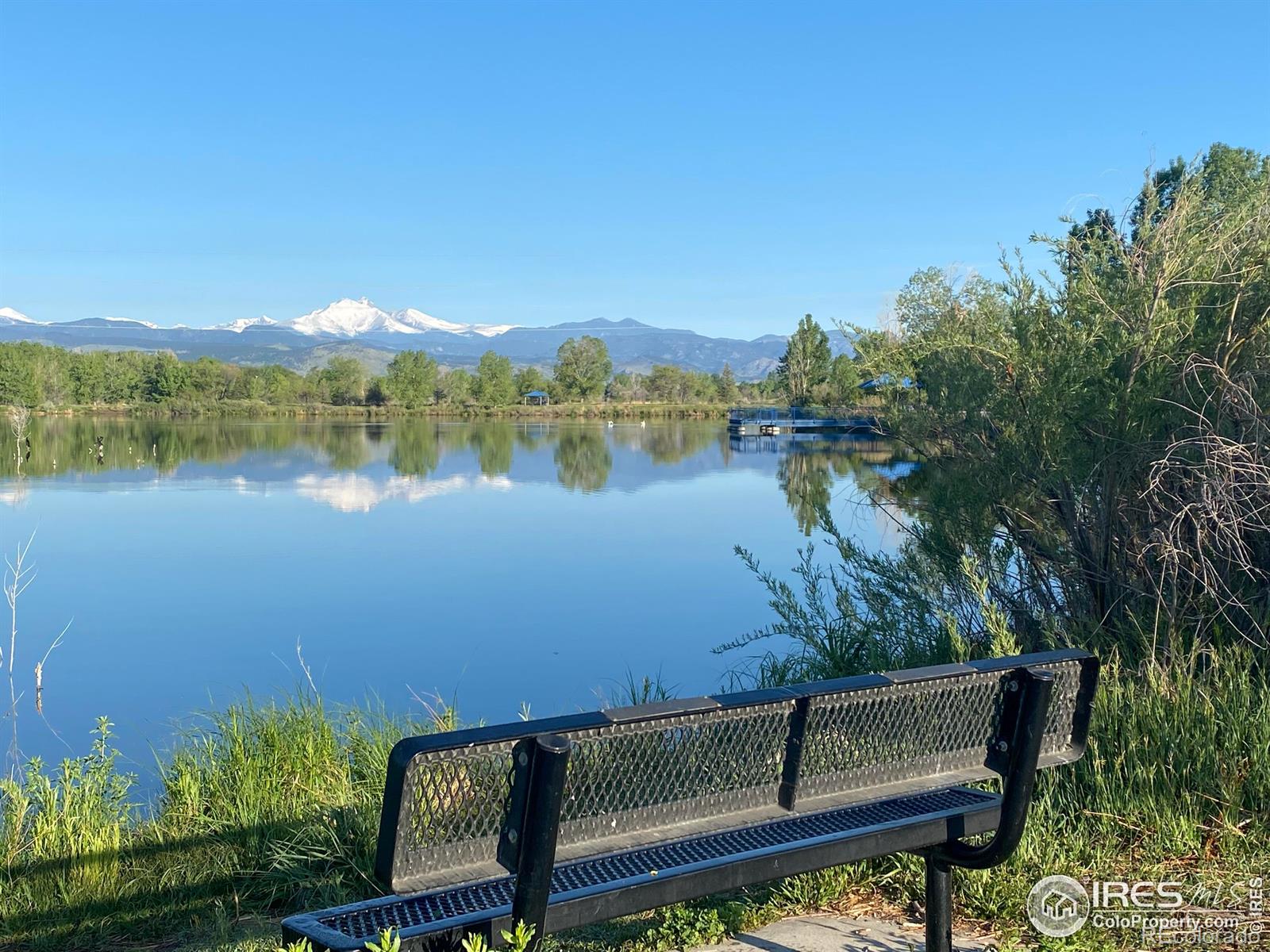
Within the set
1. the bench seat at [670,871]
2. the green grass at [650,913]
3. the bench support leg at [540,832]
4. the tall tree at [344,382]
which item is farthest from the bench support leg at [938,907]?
the tall tree at [344,382]

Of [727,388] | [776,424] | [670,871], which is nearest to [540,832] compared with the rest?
[670,871]

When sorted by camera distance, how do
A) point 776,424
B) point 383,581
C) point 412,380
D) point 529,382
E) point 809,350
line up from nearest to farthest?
1. point 383,581
2. point 776,424
3. point 809,350
4. point 412,380
5. point 529,382

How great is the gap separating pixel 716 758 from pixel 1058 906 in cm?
147

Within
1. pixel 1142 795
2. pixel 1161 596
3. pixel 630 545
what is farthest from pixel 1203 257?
pixel 630 545

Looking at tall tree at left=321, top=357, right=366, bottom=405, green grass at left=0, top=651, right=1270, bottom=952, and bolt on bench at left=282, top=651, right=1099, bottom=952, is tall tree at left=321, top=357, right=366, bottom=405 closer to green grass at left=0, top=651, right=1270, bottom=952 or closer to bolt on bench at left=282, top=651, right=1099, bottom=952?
green grass at left=0, top=651, right=1270, bottom=952

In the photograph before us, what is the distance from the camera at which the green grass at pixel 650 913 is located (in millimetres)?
3293

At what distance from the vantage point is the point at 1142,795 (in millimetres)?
3709

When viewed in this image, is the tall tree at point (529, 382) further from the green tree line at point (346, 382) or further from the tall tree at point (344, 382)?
the tall tree at point (344, 382)

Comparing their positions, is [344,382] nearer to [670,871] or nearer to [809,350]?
[809,350]

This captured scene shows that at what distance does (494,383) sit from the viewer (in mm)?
110438

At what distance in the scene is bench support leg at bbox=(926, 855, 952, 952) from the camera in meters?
2.72

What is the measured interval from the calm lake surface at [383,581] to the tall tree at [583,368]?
82400 millimetres

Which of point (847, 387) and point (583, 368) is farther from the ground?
point (583, 368)

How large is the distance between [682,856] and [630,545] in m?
15.8
